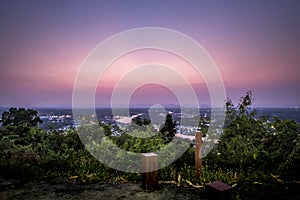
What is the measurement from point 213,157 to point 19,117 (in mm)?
7837

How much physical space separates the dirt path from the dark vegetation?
356 millimetres

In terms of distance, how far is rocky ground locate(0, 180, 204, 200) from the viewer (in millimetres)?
3768

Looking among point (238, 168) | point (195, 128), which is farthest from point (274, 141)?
point (195, 128)

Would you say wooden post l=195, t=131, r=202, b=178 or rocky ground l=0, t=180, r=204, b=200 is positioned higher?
wooden post l=195, t=131, r=202, b=178

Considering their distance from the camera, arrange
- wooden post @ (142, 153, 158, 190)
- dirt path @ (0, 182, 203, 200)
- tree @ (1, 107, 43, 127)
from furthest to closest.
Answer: tree @ (1, 107, 43, 127) < wooden post @ (142, 153, 158, 190) < dirt path @ (0, 182, 203, 200)

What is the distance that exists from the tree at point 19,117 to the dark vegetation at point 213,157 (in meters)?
1.41

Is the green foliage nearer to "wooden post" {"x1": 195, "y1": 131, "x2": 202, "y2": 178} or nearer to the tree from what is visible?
"wooden post" {"x1": 195, "y1": 131, "x2": 202, "y2": 178}

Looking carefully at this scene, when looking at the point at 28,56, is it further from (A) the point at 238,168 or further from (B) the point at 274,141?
(B) the point at 274,141

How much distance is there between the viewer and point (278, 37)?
758 cm

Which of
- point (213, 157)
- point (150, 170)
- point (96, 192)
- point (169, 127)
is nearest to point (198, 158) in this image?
point (150, 170)

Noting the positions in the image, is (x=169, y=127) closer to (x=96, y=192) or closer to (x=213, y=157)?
(x=213, y=157)

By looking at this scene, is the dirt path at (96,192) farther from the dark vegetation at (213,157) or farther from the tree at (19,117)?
the tree at (19,117)

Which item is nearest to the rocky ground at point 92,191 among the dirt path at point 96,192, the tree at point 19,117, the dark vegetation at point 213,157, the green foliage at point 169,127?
the dirt path at point 96,192

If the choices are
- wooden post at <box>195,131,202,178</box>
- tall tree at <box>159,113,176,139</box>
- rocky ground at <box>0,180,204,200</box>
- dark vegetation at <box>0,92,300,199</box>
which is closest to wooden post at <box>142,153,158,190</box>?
rocky ground at <box>0,180,204,200</box>
